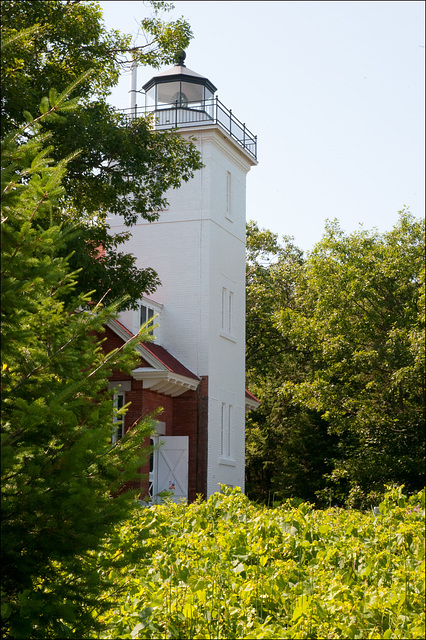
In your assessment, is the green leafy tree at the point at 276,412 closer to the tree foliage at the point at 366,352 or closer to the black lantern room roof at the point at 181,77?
the tree foliage at the point at 366,352

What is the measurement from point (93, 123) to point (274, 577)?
12.1 meters

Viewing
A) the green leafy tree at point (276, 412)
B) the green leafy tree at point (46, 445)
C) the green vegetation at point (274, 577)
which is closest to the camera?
the green leafy tree at point (46, 445)

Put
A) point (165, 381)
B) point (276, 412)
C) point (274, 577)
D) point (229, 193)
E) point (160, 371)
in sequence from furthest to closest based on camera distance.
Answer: point (276, 412) → point (229, 193) → point (165, 381) → point (160, 371) → point (274, 577)

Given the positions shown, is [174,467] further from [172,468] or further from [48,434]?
[48,434]

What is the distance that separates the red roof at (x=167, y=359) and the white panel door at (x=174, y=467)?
6.41 ft

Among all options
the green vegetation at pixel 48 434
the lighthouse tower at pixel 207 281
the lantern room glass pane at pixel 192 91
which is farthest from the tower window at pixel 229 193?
the green vegetation at pixel 48 434

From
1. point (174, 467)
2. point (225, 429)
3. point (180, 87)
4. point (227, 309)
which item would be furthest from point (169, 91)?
point (174, 467)

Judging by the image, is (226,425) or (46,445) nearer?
(46,445)

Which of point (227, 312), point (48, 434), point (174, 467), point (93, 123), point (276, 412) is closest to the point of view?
point (48, 434)

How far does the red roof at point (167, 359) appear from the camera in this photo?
70.4 feet

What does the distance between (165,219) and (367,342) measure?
9.55 meters

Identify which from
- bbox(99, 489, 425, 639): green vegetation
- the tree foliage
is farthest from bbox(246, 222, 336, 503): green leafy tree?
bbox(99, 489, 425, 639): green vegetation

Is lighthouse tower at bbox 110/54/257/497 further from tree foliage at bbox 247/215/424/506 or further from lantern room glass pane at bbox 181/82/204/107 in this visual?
tree foliage at bbox 247/215/424/506

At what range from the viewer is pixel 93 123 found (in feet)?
53.7
